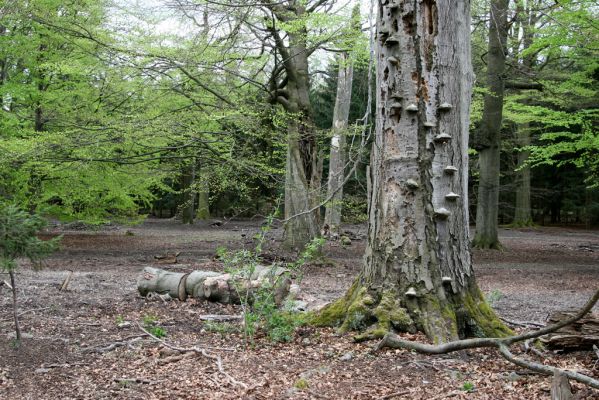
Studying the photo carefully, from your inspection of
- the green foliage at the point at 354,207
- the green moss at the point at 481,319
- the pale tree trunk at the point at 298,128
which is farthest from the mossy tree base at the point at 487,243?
the green moss at the point at 481,319

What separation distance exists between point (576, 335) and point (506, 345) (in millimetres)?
853

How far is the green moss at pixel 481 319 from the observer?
471cm

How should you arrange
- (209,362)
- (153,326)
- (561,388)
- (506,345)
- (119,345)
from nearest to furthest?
(561,388) < (506,345) < (209,362) < (119,345) < (153,326)

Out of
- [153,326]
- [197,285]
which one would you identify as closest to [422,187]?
[153,326]

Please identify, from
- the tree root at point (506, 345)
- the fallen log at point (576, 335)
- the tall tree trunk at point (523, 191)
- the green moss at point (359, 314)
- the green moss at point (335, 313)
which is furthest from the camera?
the tall tree trunk at point (523, 191)

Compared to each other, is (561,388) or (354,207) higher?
(354,207)

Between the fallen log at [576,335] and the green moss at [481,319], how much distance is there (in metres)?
0.42

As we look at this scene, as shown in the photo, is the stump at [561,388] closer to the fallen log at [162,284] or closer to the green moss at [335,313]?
the green moss at [335,313]

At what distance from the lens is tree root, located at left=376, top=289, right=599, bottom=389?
10.0 feet

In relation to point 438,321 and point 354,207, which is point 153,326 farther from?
point 354,207

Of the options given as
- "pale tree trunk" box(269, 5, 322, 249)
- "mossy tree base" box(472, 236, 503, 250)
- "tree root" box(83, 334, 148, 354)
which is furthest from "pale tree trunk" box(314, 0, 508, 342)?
"mossy tree base" box(472, 236, 503, 250)

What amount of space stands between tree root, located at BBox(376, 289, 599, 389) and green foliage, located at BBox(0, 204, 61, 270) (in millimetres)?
2865

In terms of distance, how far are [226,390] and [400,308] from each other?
5.43 ft

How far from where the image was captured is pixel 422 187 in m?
4.77
